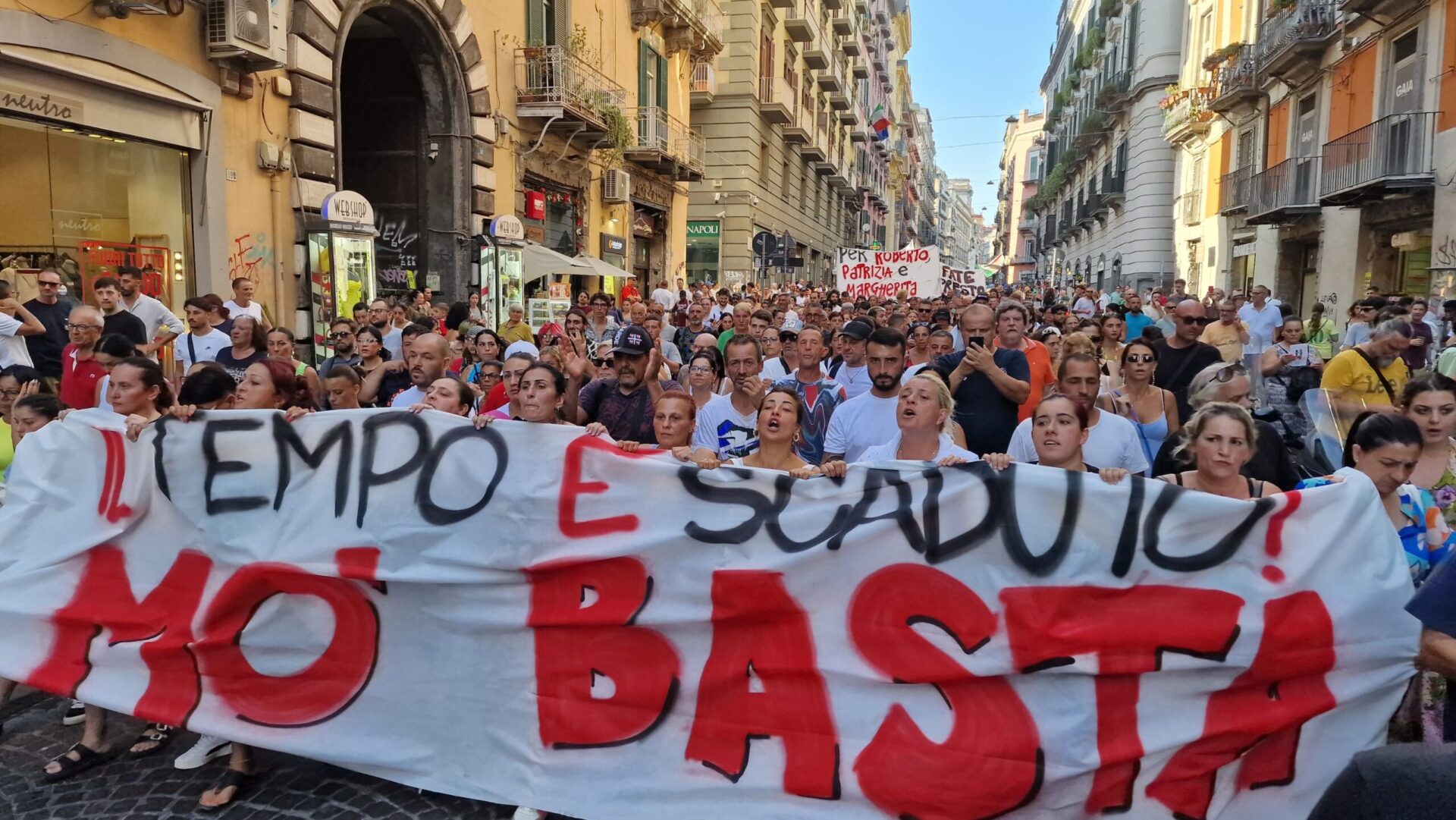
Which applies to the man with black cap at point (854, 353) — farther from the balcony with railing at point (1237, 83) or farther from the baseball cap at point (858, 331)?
the balcony with railing at point (1237, 83)

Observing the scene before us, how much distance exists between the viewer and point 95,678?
12.2ft

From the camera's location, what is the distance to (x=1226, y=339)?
9.63m

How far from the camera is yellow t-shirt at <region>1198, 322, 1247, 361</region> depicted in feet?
31.4

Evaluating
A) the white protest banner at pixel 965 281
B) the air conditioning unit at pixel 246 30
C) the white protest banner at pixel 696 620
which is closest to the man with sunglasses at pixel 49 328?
the air conditioning unit at pixel 246 30

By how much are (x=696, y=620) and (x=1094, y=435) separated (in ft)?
7.15

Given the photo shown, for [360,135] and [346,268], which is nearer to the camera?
[346,268]

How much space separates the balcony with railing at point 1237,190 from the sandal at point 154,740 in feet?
80.2

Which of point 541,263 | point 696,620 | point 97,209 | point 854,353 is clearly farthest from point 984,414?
point 541,263

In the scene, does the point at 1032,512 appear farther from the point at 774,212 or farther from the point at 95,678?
the point at 774,212

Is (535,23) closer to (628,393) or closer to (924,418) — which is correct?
(628,393)

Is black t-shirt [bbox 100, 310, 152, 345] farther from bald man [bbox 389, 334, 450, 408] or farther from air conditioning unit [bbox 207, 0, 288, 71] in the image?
air conditioning unit [bbox 207, 0, 288, 71]

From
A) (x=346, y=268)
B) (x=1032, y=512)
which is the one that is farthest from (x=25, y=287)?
(x=1032, y=512)

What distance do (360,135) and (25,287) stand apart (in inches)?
306

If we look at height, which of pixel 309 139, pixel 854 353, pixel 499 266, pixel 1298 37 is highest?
pixel 1298 37
